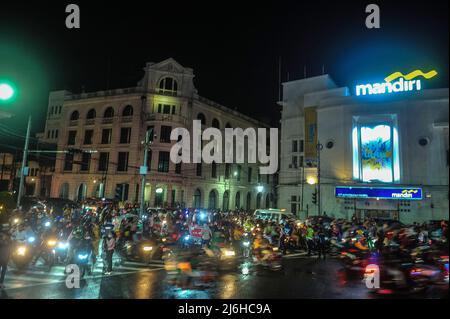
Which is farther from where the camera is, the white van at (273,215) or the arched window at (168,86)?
the arched window at (168,86)

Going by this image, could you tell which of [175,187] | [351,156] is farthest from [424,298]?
[175,187]

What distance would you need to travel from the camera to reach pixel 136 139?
45062 millimetres

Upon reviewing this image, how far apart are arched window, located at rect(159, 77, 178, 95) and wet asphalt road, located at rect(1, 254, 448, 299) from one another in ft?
116

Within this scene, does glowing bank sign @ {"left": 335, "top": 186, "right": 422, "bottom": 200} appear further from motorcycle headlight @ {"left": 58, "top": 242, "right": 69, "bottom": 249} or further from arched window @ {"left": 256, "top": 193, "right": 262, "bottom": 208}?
motorcycle headlight @ {"left": 58, "top": 242, "right": 69, "bottom": 249}

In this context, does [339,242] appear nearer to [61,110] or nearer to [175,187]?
[175,187]

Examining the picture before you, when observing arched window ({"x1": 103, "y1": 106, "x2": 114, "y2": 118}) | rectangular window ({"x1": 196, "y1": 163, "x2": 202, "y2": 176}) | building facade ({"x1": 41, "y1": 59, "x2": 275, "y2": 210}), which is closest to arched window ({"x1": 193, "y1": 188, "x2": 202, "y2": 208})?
building facade ({"x1": 41, "y1": 59, "x2": 275, "y2": 210})

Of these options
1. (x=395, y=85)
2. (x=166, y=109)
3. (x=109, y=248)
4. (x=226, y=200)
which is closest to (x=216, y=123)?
(x=166, y=109)

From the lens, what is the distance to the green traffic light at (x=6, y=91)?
5.36 m

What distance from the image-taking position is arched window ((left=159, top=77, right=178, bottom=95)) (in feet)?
149

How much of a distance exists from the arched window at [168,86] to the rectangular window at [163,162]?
907 cm

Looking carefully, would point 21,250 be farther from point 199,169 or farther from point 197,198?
point 199,169

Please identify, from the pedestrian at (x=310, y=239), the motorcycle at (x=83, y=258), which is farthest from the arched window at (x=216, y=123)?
the motorcycle at (x=83, y=258)

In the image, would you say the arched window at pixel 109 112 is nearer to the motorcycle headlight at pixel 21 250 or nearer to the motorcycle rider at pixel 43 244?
the motorcycle rider at pixel 43 244

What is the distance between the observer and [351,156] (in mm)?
37844
